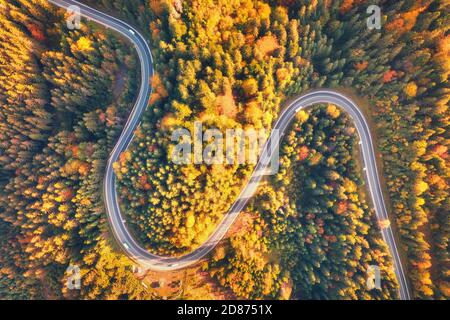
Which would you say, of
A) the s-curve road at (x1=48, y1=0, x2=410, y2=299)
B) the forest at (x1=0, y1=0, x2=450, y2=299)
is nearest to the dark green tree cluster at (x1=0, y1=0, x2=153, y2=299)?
the forest at (x1=0, y1=0, x2=450, y2=299)

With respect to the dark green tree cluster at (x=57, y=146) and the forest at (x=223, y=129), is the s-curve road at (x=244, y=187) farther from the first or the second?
the dark green tree cluster at (x=57, y=146)

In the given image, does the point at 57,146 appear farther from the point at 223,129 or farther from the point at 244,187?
the point at 244,187

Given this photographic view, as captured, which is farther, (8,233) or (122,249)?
(8,233)

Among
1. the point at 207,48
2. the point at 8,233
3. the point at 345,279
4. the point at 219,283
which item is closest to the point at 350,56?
the point at 207,48

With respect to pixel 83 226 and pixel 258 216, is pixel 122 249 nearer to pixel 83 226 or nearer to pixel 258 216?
pixel 83 226

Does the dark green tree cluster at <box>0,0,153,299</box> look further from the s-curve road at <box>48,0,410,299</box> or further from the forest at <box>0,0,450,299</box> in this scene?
the s-curve road at <box>48,0,410,299</box>

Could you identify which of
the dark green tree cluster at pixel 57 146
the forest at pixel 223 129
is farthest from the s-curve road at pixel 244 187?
the dark green tree cluster at pixel 57 146

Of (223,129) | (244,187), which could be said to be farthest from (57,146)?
(244,187)
